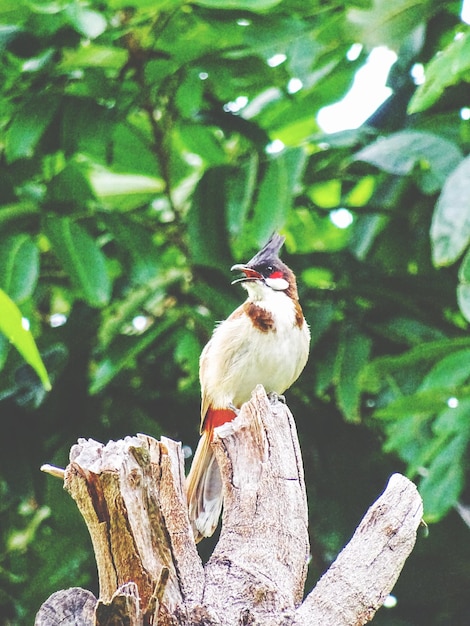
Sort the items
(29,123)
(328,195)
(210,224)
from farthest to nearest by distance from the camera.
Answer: (328,195)
(210,224)
(29,123)

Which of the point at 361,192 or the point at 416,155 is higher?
the point at 416,155

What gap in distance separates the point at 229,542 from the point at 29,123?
5.84ft

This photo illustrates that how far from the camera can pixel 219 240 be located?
3.88m

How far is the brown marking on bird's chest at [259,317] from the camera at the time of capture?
4.08 metres

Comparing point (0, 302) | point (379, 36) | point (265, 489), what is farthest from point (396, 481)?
point (379, 36)

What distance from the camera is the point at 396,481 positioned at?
106 inches

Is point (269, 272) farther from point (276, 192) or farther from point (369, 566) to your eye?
point (369, 566)

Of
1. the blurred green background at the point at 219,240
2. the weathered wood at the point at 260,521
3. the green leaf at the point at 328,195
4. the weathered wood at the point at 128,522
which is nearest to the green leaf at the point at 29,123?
the blurred green background at the point at 219,240

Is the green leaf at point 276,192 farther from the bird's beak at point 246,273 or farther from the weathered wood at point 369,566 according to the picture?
the weathered wood at point 369,566

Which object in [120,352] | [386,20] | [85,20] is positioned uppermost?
[85,20]

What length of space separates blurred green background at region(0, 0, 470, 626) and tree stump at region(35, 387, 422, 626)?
78cm

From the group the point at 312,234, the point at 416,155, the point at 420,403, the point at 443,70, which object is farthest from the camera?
the point at 312,234

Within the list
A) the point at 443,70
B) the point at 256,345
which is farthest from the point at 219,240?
the point at 443,70

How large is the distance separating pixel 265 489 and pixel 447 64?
53.5 inches
